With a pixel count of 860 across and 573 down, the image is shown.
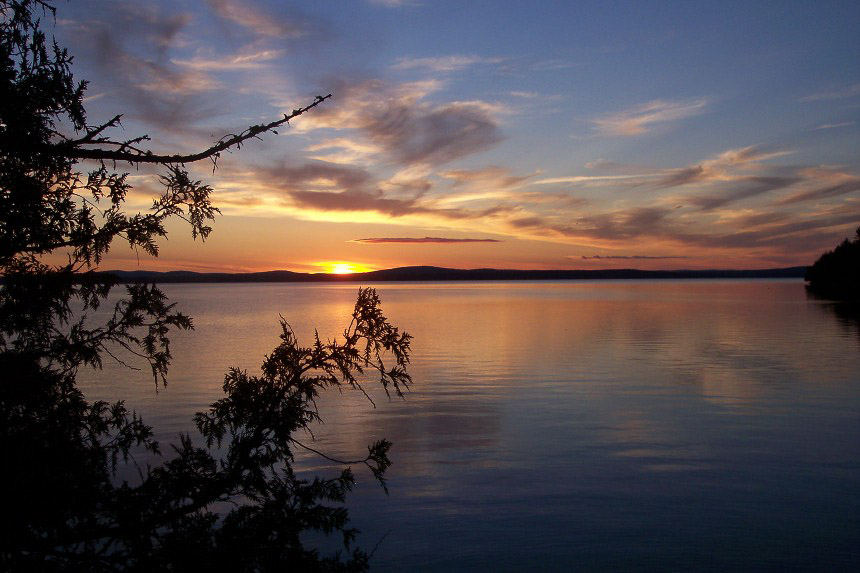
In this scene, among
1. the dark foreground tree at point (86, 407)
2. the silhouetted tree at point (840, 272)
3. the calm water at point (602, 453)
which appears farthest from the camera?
the silhouetted tree at point (840, 272)

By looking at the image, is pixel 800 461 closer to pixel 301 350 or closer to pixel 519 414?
pixel 519 414

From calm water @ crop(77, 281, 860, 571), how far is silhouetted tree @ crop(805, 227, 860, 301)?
77703mm

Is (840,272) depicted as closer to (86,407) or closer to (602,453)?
(602,453)

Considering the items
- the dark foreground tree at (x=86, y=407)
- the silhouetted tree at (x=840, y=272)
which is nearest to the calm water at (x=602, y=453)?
the dark foreground tree at (x=86, y=407)

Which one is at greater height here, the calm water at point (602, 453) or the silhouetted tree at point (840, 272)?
the silhouetted tree at point (840, 272)

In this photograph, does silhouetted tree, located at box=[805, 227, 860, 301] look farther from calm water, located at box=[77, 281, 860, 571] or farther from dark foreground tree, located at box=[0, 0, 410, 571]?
dark foreground tree, located at box=[0, 0, 410, 571]

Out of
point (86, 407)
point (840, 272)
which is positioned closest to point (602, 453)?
point (86, 407)

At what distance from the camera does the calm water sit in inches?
390

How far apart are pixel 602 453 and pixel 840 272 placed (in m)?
106

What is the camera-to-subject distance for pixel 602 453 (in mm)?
14344

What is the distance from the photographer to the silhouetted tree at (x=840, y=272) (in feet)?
319

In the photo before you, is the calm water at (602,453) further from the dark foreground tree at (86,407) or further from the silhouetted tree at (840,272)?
the silhouetted tree at (840,272)

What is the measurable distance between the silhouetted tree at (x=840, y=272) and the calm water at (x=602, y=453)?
255 ft

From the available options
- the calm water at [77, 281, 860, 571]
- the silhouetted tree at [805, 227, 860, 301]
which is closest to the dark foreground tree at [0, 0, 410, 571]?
the calm water at [77, 281, 860, 571]
